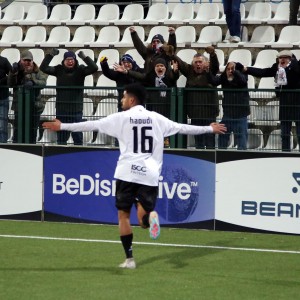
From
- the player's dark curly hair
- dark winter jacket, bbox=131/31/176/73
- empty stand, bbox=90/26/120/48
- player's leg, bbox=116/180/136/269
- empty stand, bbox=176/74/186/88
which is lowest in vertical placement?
player's leg, bbox=116/180/136/269

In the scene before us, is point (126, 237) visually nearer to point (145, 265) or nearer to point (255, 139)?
point (145, 265)

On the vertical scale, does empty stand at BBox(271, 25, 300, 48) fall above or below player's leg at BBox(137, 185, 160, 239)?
above

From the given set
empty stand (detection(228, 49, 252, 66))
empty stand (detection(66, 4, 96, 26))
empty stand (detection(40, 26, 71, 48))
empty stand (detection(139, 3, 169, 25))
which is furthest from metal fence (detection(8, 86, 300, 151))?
empty stand (detection(66, 4, 96, 26))

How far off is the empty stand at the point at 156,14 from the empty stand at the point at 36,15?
273 centimetres

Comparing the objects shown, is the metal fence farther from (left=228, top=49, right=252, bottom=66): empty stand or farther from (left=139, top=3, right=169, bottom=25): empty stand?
(left=139, top=3, right=169, bottom=25): empty stand

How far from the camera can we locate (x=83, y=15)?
23172 mm

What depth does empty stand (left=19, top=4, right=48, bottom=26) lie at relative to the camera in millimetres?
23203

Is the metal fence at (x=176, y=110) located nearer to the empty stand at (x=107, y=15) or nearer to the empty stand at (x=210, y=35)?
the empty stand at (x=210, y=35)

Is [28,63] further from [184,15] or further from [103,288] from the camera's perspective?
[103,288]

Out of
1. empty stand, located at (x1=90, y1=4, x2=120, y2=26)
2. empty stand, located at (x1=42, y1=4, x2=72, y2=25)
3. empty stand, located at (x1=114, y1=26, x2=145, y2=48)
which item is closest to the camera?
empty stand, located at (x1=114, y1=26, x2=145, y2=48)

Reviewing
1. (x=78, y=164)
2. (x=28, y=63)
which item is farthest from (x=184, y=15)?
(x=78, y=164)

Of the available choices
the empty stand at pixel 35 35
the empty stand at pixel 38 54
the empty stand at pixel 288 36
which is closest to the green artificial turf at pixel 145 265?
the empty stand at pixel 288 36

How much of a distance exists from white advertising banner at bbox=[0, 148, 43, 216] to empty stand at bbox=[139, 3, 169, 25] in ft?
23.1

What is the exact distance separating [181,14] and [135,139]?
11.4 m
